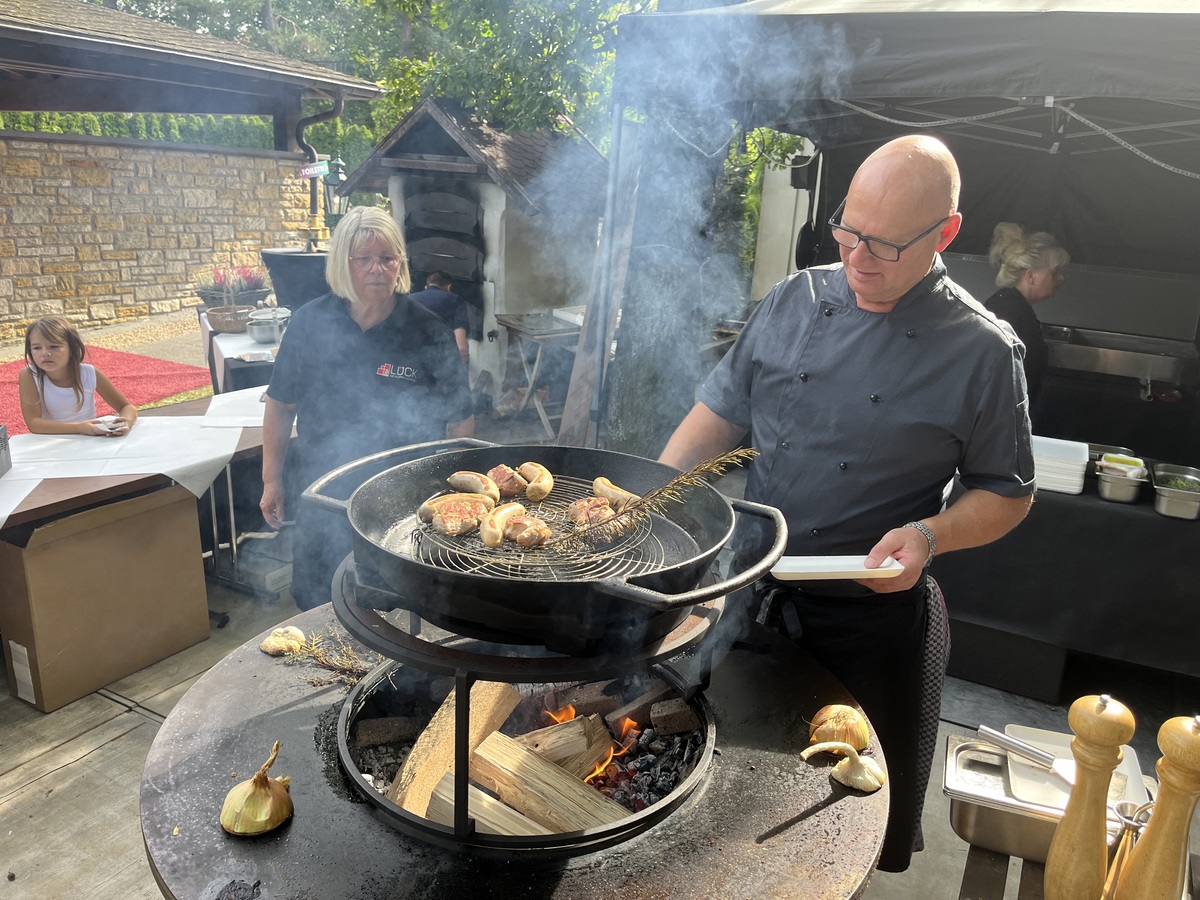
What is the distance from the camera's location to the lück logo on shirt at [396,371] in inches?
147

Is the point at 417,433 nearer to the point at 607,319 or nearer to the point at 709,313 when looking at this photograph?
the point at 607,319

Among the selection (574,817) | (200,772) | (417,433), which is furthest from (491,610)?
(417,433)

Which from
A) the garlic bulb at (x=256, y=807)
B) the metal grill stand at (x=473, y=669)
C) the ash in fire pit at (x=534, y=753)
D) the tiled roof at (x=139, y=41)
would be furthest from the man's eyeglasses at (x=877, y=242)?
the tiled roof at (x=139, y=41)

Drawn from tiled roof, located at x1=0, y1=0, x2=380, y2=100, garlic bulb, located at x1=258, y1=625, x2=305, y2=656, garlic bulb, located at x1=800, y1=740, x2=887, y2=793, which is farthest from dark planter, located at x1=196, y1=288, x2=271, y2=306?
garlic bulb, located at x1=800, y1=740, x2=887, y2=793

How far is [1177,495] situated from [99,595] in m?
5.40

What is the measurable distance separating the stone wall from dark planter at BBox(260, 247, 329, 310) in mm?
4688

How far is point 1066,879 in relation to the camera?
1.68 meters

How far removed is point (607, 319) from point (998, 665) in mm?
3377

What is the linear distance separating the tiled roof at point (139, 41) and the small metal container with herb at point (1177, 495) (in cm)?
1147

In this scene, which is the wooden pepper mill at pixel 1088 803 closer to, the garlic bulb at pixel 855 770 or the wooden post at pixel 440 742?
the garlic bulb at pixel 855 770

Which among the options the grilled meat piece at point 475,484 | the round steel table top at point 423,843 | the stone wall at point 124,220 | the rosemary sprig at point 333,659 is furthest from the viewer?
the stone wall at point 124,220

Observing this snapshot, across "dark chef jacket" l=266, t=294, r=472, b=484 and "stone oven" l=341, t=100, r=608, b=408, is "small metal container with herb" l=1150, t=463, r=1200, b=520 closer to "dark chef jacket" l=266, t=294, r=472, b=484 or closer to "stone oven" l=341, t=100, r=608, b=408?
"dark chef jacket" l=266, t=294, r=472, b=484

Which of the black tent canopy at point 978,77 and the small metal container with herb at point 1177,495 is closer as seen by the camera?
the black tent canopy at point 978,77

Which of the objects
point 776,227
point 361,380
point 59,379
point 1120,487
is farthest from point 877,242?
point 776,227
